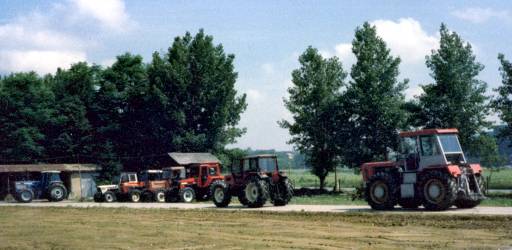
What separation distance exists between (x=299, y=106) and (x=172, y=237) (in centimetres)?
3072

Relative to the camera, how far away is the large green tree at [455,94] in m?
35.7

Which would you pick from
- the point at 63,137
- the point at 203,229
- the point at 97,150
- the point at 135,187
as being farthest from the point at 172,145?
the point at 203,229

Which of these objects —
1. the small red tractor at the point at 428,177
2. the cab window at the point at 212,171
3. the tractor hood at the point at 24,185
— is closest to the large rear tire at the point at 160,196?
the cab window at the point at 212,171

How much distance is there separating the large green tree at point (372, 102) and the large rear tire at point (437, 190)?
20.4m

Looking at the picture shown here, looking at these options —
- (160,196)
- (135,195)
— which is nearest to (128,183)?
(135,195)

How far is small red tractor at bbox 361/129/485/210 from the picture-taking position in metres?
18.9

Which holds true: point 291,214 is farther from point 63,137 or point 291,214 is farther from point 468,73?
point 63,137

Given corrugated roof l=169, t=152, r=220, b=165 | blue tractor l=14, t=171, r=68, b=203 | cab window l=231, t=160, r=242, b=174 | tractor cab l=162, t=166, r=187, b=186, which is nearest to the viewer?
cab window l=231, t=160, r=242, b=174

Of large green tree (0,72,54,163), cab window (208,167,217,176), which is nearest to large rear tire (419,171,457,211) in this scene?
cab window (208,167,217,176)

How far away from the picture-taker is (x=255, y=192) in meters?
24.5

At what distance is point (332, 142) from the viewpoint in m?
41.8

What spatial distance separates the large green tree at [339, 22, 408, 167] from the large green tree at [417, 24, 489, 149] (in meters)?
2.96

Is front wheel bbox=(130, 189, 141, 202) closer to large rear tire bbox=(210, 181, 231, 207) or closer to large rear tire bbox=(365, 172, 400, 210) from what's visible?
large rear tire bbox=(210, 181, 231, 207)

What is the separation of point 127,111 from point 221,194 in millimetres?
30880
